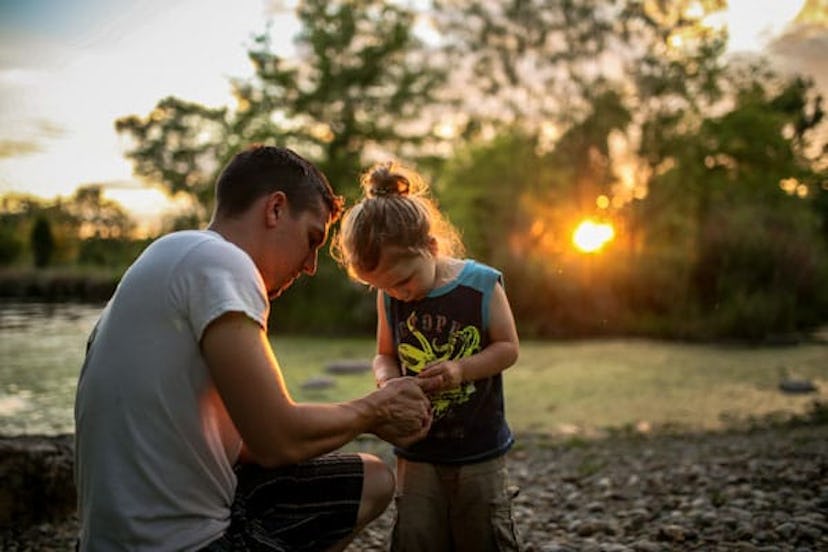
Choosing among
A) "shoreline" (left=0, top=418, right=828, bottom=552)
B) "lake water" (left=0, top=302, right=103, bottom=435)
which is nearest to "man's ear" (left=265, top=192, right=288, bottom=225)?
"shoreline" (left=0, top=418, right=828, bottom=552)

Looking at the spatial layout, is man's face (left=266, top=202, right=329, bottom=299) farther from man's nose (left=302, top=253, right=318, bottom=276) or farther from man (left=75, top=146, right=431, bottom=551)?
man (left=75, top=146, right=431, bottom=551)

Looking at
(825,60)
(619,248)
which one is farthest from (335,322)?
(825,60)

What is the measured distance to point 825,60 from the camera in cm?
1669

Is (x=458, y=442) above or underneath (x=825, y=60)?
underneath

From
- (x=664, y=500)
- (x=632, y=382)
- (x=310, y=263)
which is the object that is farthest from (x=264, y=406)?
(x=632, y=382)

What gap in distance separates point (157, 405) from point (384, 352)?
127 centimetres

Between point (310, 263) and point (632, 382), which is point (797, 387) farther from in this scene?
point (310, 263)

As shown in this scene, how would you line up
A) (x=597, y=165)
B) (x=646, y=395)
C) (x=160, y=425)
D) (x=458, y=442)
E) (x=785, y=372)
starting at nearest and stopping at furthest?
(x=160, y=425), (x=458, y=442), (x=646, y=395), (x=785, y=372), (x=597, y=165)

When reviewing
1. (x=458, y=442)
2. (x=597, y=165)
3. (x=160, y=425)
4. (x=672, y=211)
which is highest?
(x=597, y=165)

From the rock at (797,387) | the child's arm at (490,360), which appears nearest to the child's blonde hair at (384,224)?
the child's arm at (490,360)

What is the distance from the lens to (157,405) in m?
1.76

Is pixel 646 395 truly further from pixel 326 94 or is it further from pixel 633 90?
pixel 633 90

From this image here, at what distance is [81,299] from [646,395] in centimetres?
1646

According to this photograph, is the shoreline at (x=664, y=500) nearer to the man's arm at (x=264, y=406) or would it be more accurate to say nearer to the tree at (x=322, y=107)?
the man's arm at (x=264, y=406)
